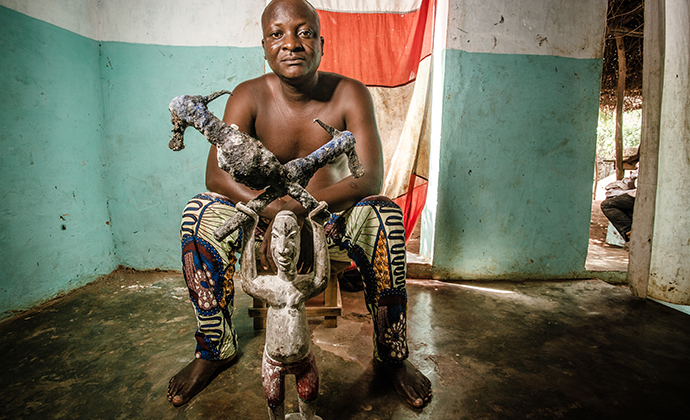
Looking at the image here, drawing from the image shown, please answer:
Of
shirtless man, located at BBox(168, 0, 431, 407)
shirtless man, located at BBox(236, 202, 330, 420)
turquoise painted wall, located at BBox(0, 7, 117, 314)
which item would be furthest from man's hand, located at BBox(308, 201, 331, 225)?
turquoise painted wall, located at BBox(0, 7, 117, 314)

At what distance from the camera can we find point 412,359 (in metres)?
1.63

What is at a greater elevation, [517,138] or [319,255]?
[517,138]

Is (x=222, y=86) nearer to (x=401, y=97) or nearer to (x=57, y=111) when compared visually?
(x=57, y=111)

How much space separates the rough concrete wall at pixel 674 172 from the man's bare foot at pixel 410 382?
2.14 meters

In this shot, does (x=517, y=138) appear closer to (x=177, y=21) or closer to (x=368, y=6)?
(x=368, y=6)

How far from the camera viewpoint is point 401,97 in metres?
2.81

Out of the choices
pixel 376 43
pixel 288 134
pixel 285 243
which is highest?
pixel 376 43

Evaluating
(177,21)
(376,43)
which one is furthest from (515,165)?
(177,21)

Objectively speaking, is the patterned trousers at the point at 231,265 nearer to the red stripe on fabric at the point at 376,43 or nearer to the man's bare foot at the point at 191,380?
the man's bare foot at the point at 191,380

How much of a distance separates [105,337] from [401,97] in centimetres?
266

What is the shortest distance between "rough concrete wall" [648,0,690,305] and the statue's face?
2743 millimetres

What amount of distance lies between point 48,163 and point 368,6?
260 cm

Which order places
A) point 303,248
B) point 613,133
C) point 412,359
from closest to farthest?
point 303,248 < point 412,359 < point 613,133

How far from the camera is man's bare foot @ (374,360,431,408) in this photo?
131 centimetres
